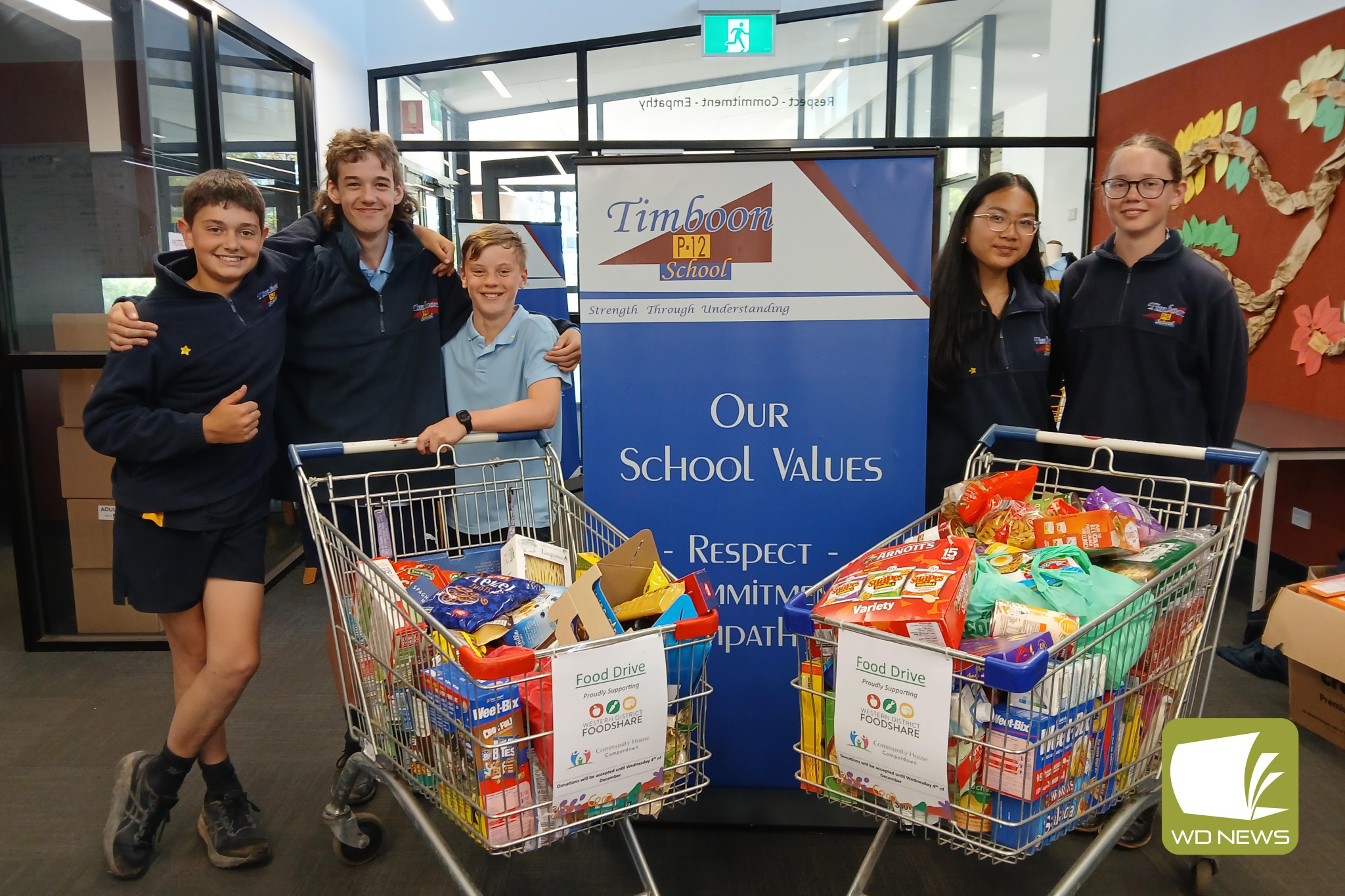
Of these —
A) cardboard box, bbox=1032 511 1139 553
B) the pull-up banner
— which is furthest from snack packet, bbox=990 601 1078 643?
the pull-up banner

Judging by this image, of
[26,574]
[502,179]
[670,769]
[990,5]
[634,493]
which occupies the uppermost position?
[990,5]

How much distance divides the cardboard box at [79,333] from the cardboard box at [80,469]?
34 centimetres

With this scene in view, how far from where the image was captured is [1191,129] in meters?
5.57

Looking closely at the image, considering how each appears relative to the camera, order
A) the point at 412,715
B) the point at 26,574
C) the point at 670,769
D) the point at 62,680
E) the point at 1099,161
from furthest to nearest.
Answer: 1. the point at 1099,161
2. the point at 26,574
3. the point at 62,680
4. the point at 412,715
5. the point at 670,769

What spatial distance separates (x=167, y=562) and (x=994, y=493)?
6.08 feet

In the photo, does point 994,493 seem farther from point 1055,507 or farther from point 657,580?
point 657,580

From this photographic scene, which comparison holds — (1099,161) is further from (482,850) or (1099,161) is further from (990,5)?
(482,850)

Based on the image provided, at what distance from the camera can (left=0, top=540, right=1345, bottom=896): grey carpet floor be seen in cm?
214

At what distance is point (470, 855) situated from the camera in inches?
89.7

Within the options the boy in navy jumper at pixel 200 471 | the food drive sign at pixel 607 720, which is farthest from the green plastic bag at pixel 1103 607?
the boy in navy jumper at pixel 200 471

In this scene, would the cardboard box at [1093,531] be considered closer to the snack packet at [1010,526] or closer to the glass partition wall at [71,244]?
the snack packet at [1010,526]

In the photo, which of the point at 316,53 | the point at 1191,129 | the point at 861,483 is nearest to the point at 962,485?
the point at 861,483

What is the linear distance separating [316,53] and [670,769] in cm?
585

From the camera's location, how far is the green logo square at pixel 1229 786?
1656 mm
